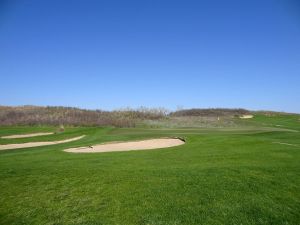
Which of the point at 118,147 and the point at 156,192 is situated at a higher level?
the point at 118,147

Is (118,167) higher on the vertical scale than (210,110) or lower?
lower

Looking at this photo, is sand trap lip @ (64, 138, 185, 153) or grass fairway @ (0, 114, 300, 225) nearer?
grass fairway @ (0, 114, 300, 225)

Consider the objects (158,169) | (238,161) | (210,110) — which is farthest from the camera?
(210,110)

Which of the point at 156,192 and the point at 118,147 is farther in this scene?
the point at 118,147

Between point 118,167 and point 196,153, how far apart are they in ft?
15.5

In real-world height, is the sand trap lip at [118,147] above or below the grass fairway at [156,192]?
above

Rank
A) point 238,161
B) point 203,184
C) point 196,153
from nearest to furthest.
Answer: point 203,184
point 238,161
point 196,153

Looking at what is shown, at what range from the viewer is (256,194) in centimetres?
884

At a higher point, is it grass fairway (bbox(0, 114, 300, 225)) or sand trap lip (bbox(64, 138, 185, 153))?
sand trap lip (bbox(64, 138, 185, 153))

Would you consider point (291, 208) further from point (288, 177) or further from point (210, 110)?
point (210, 110)

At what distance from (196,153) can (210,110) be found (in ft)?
234

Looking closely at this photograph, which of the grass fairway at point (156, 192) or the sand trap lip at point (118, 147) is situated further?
the sand trap lip at point (118, 147)

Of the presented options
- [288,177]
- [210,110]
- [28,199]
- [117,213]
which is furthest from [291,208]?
[210,110]

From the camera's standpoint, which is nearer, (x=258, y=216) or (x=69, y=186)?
(x=258, y=216)
